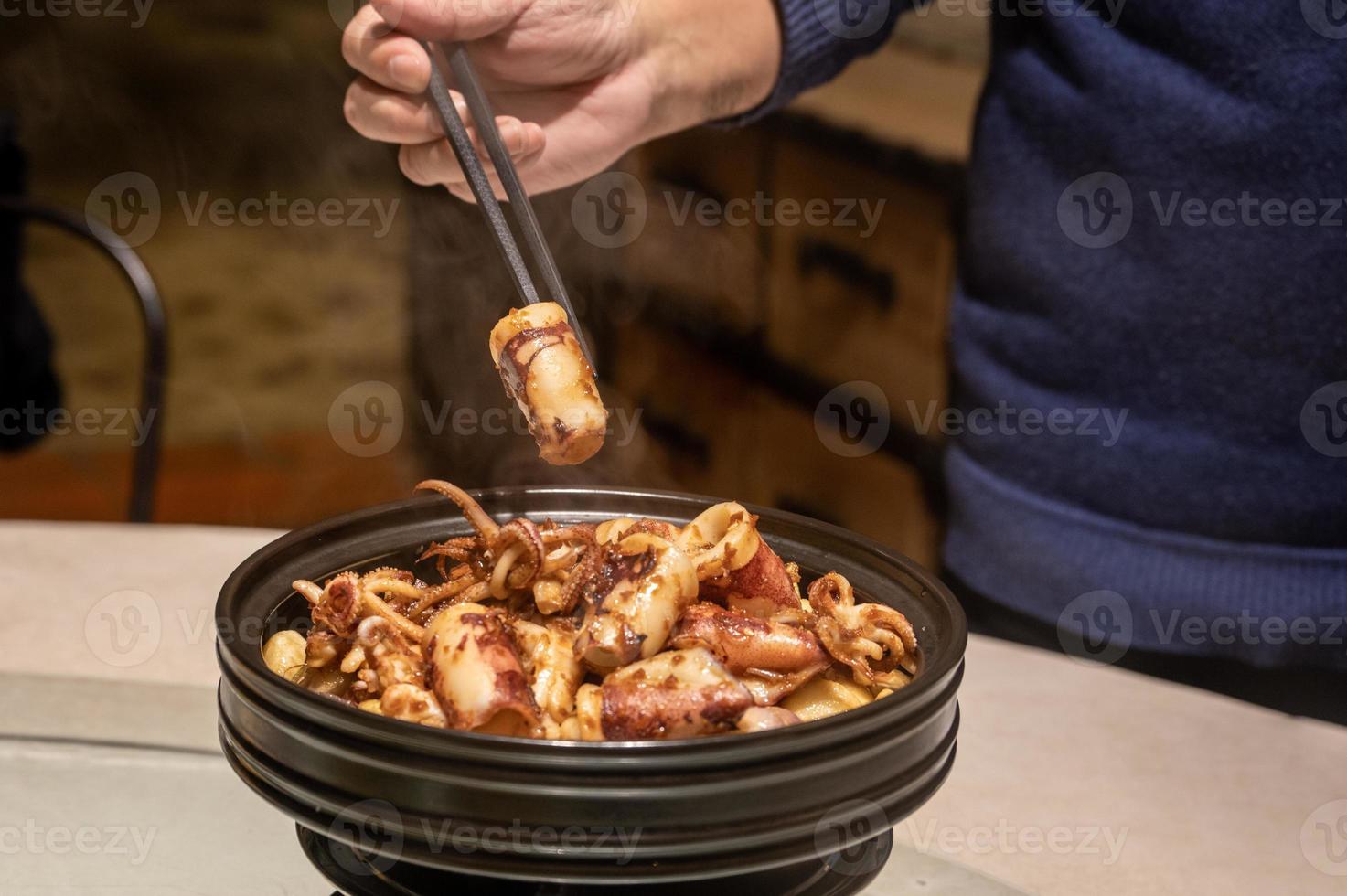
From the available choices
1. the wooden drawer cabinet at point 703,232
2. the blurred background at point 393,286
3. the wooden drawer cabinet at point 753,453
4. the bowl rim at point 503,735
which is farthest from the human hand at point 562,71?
the wooden drawer cabinet at point 703,232

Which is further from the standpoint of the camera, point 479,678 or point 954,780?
point 954,780

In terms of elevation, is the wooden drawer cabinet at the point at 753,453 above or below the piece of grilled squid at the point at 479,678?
below

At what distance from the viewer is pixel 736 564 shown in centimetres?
99

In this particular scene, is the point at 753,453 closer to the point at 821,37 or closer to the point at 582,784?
the point at 821,37

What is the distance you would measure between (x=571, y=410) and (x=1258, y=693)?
4.50ft

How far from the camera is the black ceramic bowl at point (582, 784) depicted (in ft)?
2.42

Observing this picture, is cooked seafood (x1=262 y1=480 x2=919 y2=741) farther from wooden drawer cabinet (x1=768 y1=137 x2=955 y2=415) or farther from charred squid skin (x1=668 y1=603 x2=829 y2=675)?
wooden drawer cabinet (x1=768 y1=137 x2=955 y2=415)

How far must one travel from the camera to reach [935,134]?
3.25m

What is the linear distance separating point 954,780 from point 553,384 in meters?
0.62

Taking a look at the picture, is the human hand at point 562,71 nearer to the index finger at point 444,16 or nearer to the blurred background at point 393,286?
the index finger at point 444,16

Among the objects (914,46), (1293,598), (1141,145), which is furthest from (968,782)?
(914,46)

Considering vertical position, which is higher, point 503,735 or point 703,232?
point 503,735

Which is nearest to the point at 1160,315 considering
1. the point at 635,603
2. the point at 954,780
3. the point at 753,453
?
the point at 954,780

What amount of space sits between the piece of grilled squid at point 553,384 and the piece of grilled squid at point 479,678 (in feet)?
0.71
